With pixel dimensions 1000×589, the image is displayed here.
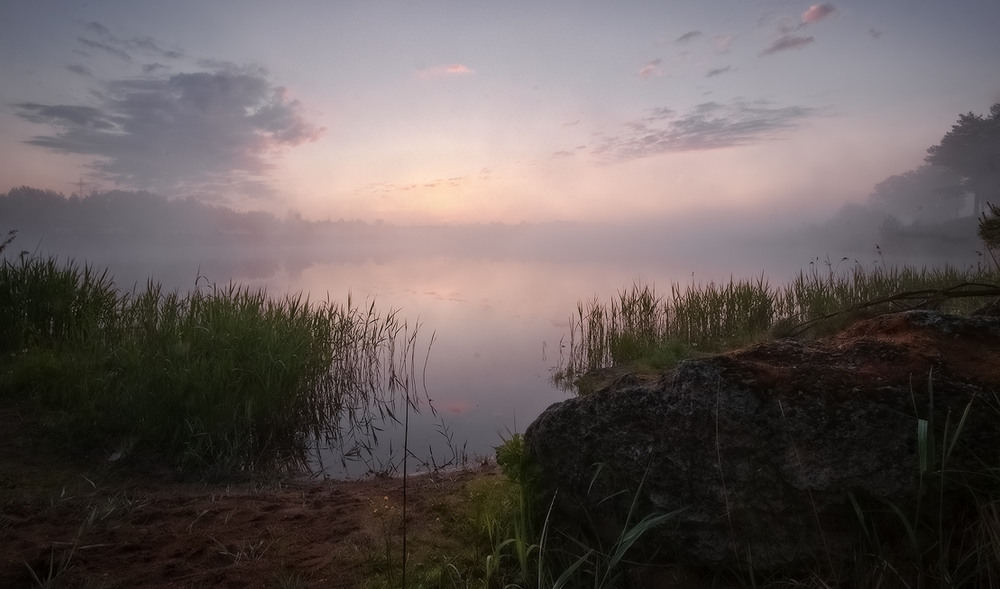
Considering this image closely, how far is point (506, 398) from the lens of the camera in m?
8.62

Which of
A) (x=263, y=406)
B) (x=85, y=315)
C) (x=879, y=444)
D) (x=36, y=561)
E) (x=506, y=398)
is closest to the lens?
(x=879, y=444)

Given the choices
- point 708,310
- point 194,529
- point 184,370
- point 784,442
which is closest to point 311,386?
point 184,370

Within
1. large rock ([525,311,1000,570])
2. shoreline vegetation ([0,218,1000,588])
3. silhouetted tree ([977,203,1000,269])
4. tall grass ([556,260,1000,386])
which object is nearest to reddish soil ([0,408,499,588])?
shoreline vegetation ([0,218,1000,588])

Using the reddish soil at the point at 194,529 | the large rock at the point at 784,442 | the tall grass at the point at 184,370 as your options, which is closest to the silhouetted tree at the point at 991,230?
the large rock at the point at 784,442

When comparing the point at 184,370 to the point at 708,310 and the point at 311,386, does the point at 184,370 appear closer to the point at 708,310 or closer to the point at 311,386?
the point at 311,386

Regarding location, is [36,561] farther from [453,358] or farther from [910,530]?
[453,358]

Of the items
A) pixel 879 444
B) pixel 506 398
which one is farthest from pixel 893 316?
pixel 506 398

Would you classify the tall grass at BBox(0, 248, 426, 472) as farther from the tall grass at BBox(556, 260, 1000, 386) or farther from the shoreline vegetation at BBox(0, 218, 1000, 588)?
the tall grass at BBox(556, 260, 1000, 386)

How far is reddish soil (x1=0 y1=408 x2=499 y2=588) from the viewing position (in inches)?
101

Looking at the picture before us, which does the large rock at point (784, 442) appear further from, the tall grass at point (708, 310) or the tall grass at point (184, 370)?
the tall grass at point (708, 310)

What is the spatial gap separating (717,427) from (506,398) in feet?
21.6

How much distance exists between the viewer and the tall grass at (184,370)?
505 centimetres

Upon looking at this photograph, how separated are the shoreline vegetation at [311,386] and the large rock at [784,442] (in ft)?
0.37

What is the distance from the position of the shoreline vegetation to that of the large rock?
0.11 metres
